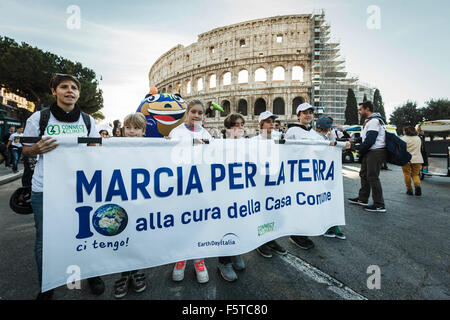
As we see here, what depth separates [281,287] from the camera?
6.28ft

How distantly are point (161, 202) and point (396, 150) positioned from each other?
15.1 ft

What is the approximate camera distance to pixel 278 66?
3272cm

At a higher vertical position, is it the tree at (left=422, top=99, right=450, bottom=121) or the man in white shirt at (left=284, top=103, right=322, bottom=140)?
the tree at (left=422, top=99, right=450, bottom=121)

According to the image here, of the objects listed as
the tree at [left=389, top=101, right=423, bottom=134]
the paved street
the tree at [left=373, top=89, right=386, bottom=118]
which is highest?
the tree at [left=373, top=89, right=386, bottom=118]

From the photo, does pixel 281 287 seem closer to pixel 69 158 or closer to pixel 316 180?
pixel 316 180

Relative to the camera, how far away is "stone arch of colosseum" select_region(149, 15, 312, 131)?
1253 inches

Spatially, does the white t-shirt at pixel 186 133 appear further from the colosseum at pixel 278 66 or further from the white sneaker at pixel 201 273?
the colosseum at pixel 278 66

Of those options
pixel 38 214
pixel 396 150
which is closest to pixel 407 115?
pixel 396 150

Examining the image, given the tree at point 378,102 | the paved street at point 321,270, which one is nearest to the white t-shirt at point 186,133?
the paved street at point 321,270

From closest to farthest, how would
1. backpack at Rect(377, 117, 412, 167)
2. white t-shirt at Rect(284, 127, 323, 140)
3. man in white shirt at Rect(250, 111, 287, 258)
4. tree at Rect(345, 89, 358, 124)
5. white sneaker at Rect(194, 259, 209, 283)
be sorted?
white sneaker at Rect(194, 259, 209, 283)
man in white shirt at Rect(250, 111, 287, 258)
white t-shirt at Rect(284, 127, 323, 140)
backpack at Rect(377, 117, 412, 167)
tree at Rect(345, 89, 358, 124)

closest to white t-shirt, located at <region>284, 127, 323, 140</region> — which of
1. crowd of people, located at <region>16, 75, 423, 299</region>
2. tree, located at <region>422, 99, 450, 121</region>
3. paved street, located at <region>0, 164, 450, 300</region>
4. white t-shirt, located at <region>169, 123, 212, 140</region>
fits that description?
crowd of people, located at <region>16, 75, 423, 299</region>

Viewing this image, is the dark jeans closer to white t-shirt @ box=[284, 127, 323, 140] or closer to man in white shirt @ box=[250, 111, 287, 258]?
white t-shirt @ box=[284, 127, 323, 140]

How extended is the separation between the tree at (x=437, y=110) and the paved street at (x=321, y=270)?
4338 centimetres
